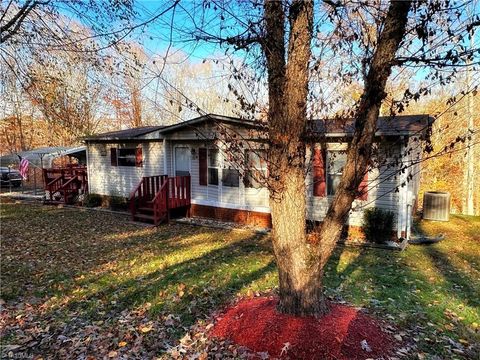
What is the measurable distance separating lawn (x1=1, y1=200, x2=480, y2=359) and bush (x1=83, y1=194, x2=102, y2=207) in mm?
5130

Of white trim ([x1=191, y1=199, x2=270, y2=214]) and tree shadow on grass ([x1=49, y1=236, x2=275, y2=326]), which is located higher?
white trim ([x1=191, y1=199, x2=270, y2=214])

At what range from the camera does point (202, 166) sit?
11273 mm

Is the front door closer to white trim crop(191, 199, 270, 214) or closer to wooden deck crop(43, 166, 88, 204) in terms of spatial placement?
white trim crop(191, 199, 270, 214)

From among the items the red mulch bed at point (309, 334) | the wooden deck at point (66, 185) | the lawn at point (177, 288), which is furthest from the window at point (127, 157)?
the red mulch bed at point (309, 334)

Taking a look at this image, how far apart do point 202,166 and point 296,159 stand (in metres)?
8.15

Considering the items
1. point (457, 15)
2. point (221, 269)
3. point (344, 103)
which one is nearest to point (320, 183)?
point (221, 269)

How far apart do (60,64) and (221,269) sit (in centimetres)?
669

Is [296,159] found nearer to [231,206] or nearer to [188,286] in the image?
[188,286]

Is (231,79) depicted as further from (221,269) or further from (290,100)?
(221,269)

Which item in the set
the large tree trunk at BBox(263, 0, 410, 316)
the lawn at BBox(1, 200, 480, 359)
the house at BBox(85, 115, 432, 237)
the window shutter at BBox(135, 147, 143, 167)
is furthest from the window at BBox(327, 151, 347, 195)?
the window shutter at BBox(135, 147, 143, 167)

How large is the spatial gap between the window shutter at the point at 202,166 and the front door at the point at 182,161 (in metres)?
0.56

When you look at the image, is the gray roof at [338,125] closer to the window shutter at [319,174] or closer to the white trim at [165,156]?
the white trim at [165,156]

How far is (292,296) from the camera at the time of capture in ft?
11.4

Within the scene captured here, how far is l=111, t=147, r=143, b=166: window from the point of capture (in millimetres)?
13277
